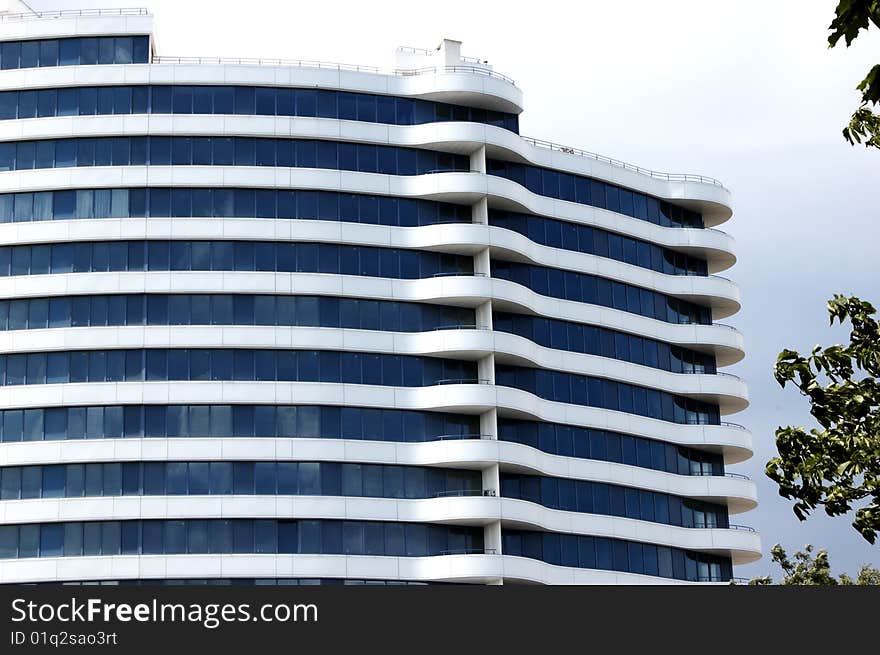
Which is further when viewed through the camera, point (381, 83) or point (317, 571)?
point (381, 83)

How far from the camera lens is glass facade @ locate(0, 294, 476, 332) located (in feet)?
271

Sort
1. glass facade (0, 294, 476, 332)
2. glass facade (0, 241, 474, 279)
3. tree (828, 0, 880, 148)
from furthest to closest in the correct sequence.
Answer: glass facade (0, 241, 474, 279)
glass facade (0, 294, 476, 332)
tree (828, 0, 880, 148)

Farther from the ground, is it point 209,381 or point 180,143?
point 180,143

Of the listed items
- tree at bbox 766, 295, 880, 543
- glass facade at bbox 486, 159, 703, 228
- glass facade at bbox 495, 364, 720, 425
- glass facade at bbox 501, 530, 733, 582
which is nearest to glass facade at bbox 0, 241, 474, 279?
glass facade at bbox 495, 364, 720, 425

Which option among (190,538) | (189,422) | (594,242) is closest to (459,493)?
(190,538)

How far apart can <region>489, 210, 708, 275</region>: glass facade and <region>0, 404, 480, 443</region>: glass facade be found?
664 inches

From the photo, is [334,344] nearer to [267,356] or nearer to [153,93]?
[267,356]

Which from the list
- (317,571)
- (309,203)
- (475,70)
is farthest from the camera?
(475,70)

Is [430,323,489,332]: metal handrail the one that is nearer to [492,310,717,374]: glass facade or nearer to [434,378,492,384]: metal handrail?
[492,310,717,374]: glass facade

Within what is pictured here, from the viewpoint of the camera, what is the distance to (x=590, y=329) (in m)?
92.5

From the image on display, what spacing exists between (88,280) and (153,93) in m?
12.3

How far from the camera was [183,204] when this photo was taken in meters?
85.1

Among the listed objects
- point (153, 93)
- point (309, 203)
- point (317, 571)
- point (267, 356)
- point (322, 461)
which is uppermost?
point (153, 93)

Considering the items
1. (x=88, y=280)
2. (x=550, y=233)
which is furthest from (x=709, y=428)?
(x=88, y=280)
